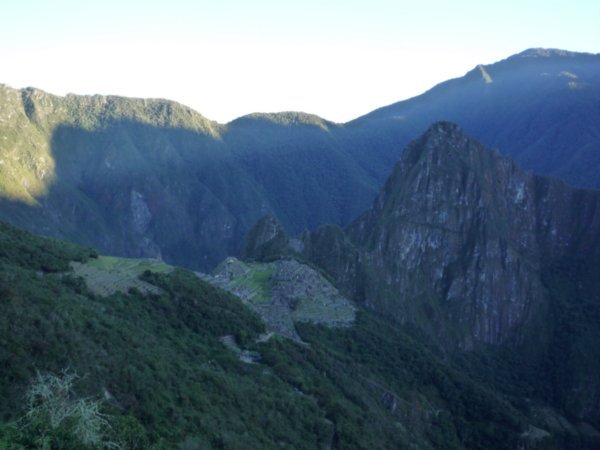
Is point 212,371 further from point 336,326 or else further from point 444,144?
point 444,144

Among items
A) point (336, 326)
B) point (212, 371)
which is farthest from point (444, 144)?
point (212, 371)

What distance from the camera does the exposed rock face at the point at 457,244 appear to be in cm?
10888

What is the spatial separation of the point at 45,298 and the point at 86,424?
16.0 m

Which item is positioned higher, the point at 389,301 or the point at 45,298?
the point at 45,298

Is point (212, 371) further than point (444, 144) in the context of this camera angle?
No

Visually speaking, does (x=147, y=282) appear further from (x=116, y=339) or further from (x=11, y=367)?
(x=11, y=367)

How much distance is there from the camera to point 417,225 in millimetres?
111438

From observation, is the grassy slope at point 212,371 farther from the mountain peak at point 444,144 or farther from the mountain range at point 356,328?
the mountain peak at point 444,144

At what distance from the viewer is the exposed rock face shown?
357 ft

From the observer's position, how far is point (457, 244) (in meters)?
114

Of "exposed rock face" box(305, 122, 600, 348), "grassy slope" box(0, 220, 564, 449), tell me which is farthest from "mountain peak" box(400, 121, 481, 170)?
"grassy slope" box(0, 220, 564, 449)

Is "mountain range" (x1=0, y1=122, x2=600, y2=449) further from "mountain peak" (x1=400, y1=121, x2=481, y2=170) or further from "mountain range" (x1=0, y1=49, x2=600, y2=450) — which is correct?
"mountain peak" (x1=400, y1=121, x2=481, y2=170)

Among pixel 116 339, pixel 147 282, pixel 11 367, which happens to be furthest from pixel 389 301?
pixel 11 367

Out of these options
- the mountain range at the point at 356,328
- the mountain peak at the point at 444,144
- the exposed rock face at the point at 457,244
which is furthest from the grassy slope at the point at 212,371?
the mountain peak at the point at 444,144
